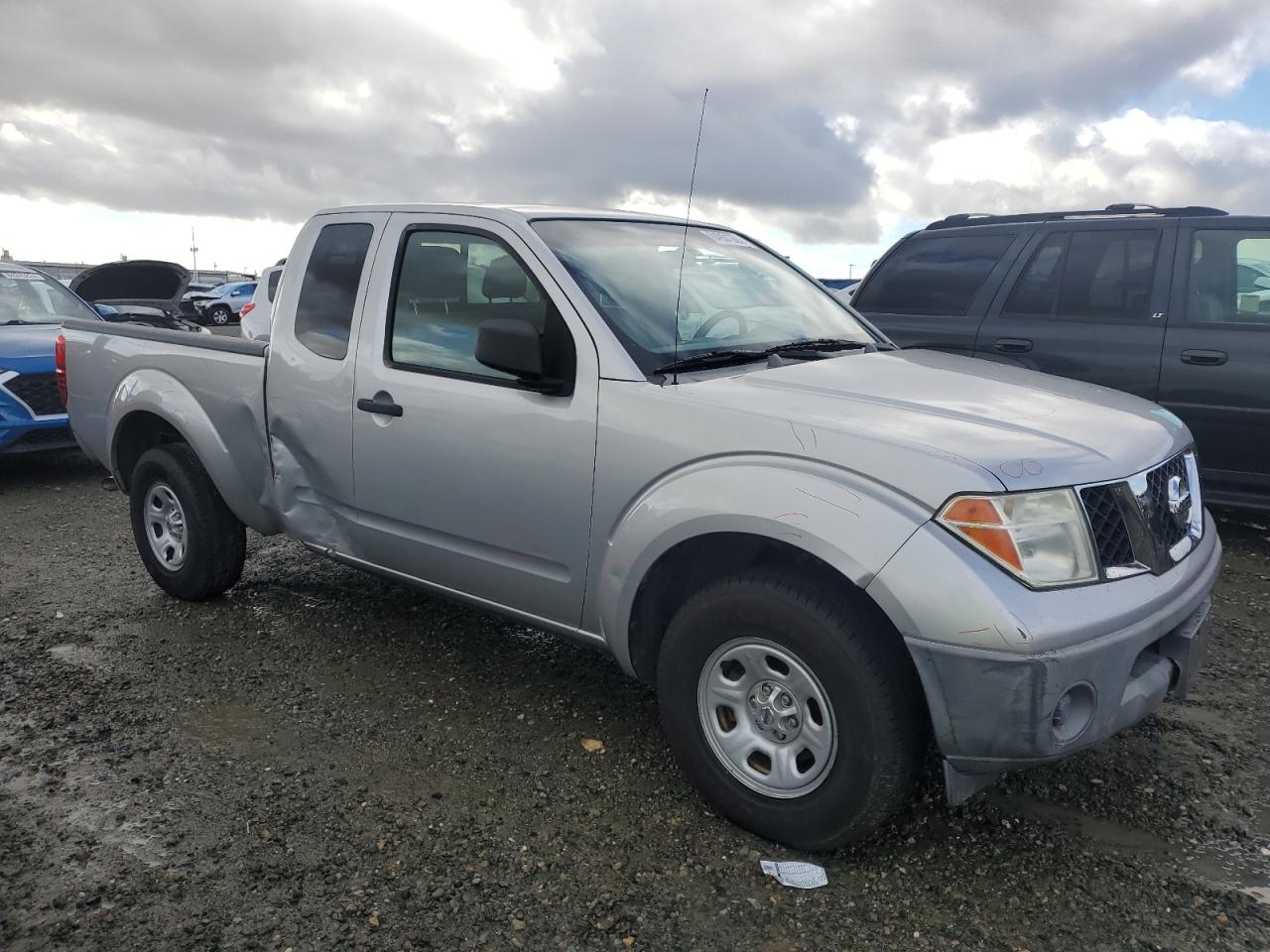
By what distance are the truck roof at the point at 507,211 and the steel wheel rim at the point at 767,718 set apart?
1.74m

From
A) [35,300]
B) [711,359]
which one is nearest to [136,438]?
[711,359]

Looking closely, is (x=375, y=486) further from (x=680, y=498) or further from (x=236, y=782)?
(x=680, y=498)

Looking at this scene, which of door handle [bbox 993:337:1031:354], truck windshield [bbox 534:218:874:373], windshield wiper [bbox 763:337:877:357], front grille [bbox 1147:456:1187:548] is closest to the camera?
front grille [bbox 1147:456:1187:548]

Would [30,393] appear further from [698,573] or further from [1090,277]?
[1090,277]

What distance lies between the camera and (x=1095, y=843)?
288cm

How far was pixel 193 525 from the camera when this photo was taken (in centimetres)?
461

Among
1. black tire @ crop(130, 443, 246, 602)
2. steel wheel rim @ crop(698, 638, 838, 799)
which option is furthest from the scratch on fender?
black tire @ crop(130, 443, 246, 602)

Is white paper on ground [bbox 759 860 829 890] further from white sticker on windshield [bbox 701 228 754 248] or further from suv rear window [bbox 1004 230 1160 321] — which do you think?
suv rear window [bbox 1004 230 1160 321]

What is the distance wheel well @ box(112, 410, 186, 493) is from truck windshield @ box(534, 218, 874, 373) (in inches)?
93.3

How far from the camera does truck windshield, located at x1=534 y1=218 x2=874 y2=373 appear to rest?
10.7ft

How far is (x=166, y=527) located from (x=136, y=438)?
1.57 ft

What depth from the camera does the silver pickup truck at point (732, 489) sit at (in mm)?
2438

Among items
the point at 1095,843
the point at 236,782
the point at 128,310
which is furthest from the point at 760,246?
the point at 128,310

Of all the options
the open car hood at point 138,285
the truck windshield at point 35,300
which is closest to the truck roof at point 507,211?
the truck windshield at point 35,300
